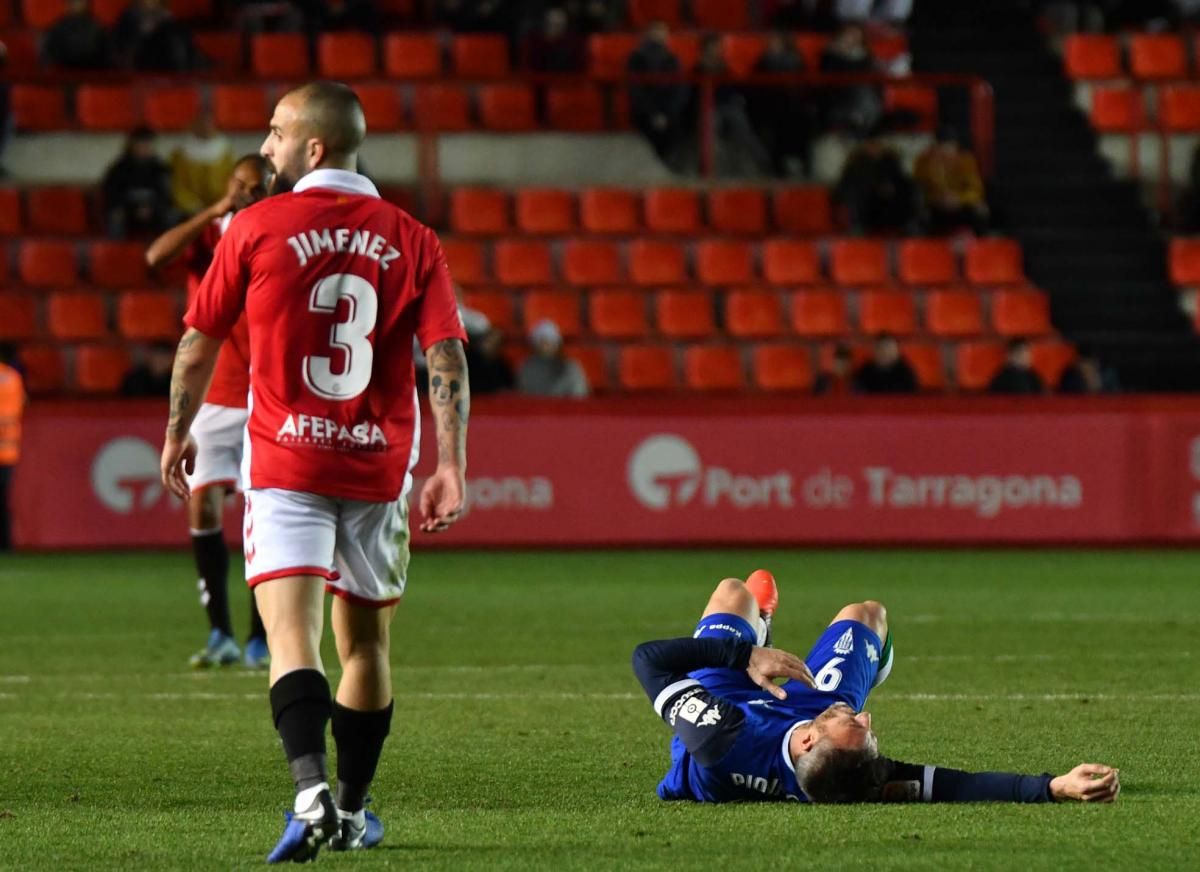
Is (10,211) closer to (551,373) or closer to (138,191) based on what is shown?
(138,191)

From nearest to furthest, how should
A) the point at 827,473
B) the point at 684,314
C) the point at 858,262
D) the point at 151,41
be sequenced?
the point at 827,473, the point at 684,314, the point at 151,41, the point at 858,262

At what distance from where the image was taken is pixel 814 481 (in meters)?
19.4

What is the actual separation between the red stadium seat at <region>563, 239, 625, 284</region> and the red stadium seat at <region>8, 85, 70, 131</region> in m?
5.24

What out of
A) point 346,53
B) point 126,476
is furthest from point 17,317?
point 346,53

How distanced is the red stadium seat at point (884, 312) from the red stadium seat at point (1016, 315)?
0.91 metres

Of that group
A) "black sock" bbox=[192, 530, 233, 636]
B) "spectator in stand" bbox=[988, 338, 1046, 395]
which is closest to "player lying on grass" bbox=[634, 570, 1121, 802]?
"black sock" bbox=[192, 530, 233, 636]

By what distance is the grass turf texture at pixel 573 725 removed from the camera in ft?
19.8

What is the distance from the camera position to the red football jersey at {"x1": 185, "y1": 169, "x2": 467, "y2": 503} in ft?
19.0

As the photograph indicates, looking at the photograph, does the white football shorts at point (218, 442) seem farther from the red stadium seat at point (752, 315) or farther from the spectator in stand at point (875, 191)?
the spectator in stand at point (875, 191)

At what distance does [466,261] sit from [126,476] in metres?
4.85

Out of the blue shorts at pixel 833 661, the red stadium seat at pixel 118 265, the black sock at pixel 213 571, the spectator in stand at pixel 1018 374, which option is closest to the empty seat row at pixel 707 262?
the spectator in stand at pixel 1018 374

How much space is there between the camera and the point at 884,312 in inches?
895

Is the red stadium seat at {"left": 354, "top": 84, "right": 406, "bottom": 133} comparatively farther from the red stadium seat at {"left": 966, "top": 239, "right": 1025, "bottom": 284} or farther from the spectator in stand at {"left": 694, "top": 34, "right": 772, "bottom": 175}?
the red stadium seat at {"left": 966, "top": 239, "right": 1025, "bottom": 284}

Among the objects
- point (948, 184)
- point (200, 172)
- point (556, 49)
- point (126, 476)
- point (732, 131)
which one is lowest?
point (126, 476)
